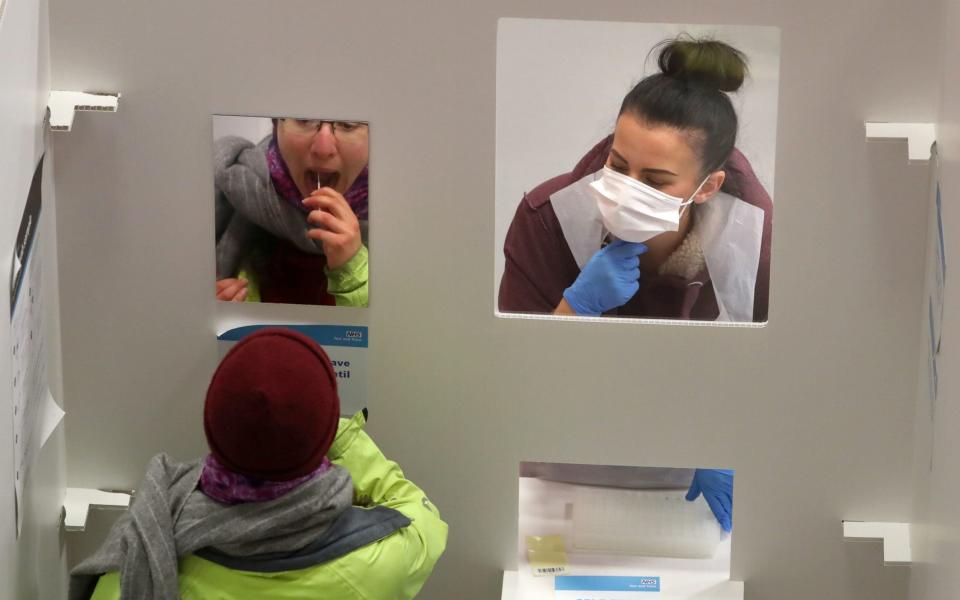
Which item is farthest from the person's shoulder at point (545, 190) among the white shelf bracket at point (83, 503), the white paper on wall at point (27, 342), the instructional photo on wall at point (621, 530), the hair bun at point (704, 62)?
the white shelf bracket at point (83, 503)

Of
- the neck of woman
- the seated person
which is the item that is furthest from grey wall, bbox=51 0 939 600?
the seated person

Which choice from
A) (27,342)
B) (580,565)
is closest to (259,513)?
(27,342)

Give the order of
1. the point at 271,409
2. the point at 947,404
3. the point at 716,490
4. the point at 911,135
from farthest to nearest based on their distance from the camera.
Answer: the point at 716,490 → the point at 911,135 → the point at 947,404 → the point at 271,409

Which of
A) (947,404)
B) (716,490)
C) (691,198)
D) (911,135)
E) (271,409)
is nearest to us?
(271,409)

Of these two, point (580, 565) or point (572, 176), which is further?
point (580, 565)

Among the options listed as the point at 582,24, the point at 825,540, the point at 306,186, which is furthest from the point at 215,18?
the point at 825,540

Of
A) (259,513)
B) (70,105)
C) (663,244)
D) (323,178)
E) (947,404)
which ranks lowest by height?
(259,513)

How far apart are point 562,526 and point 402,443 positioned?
374 mm

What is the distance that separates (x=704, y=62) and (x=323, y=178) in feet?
2.45

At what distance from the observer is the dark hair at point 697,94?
2352mm

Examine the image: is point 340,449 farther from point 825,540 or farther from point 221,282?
point 825,540

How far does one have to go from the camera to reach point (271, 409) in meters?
1.91

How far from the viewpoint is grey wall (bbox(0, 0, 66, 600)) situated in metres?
2.17

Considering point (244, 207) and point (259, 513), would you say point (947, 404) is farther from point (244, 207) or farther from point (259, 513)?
point (244, 207)
